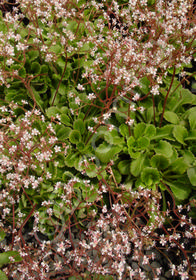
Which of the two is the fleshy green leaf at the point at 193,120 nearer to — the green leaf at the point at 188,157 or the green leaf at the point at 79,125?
the green leaf at the point at 188,157

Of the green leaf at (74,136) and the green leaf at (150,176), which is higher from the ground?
the green leaf at (74,136)

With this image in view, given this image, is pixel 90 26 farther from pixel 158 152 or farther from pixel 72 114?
pixel 158 152

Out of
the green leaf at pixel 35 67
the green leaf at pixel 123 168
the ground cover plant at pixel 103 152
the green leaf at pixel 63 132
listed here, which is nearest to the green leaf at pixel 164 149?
the ground cover plant at pixel 103 152

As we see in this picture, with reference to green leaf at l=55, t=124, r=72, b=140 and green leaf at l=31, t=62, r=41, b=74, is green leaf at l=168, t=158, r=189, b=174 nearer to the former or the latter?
green leaf at l=55, t=124, r=72, b=140

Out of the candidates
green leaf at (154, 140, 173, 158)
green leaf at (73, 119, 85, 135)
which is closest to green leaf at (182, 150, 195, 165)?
green leaf at (154, 140, 173, 158)

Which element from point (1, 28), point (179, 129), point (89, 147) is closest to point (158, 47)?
point (179, 129)
